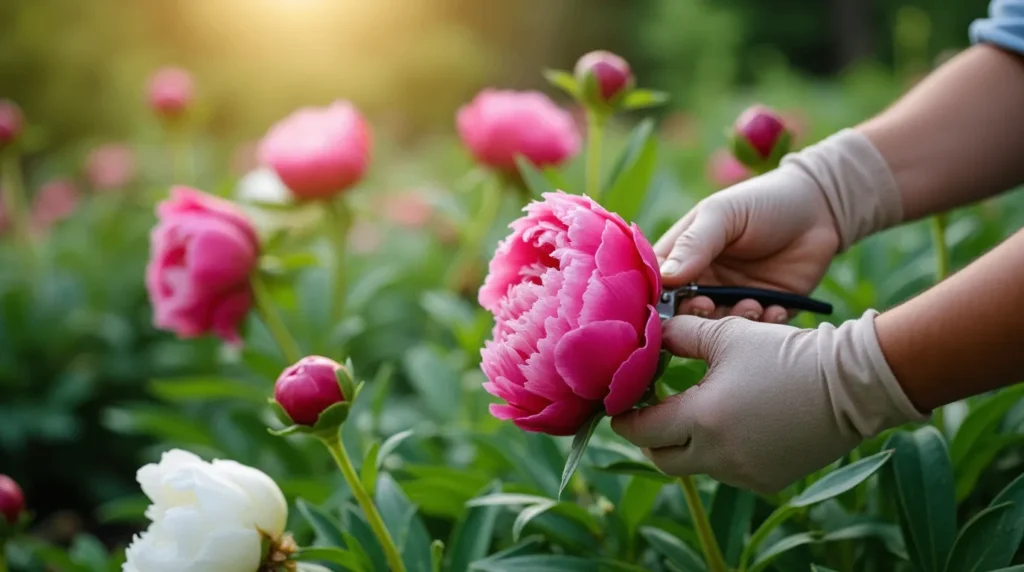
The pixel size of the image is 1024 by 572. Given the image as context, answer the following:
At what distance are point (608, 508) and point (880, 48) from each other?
36.1 feet

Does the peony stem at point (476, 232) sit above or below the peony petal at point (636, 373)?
below

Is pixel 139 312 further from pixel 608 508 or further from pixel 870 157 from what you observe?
pixel 870 157

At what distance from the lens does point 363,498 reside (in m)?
0.76

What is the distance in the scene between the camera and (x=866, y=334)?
0.63 m

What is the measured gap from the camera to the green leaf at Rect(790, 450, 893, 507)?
68cm

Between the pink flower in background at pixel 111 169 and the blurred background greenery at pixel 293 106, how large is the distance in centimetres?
7

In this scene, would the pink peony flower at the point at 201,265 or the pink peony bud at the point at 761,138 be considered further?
the pink peony flower at the point at 201,265

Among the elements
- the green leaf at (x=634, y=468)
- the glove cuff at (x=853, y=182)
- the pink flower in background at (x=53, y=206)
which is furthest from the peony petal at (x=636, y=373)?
the pink flower in background at (x=53, y=206)

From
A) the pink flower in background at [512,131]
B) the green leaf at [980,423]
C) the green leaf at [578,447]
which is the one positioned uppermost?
the pink flower in background at [512,131]

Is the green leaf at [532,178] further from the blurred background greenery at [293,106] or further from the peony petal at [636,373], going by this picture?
the peony petal at [636,373]

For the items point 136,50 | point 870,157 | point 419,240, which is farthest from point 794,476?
point 136,50

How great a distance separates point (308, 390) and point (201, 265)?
448 millimetres

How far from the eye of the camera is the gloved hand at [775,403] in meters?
0.63

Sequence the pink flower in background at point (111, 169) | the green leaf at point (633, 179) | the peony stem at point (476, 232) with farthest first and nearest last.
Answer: the pink flower in background at point (111, 169), the peony stem at point (476, 232), the green leaf at point (633, 179)
